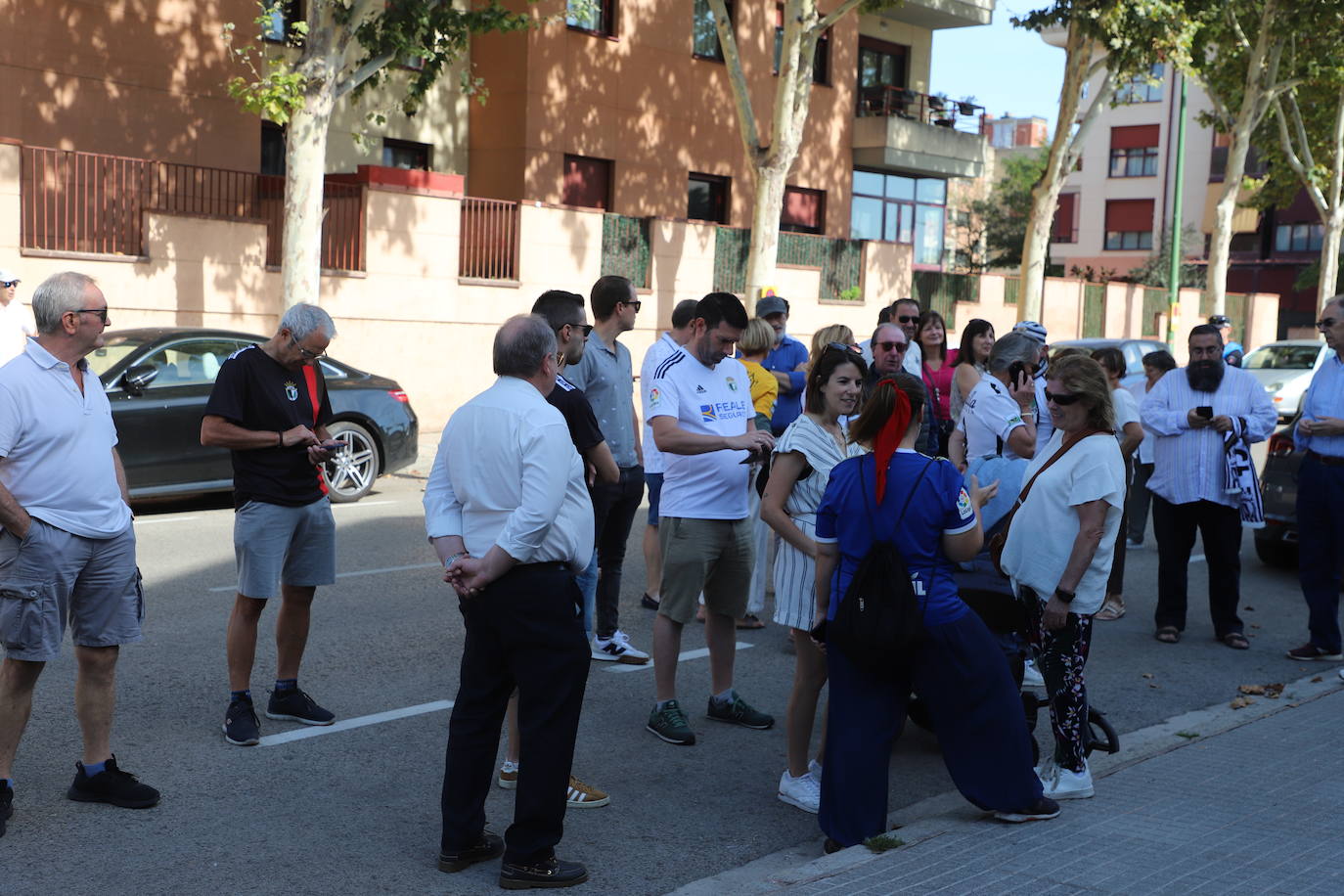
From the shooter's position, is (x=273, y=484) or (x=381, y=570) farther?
(x=381, y=570)

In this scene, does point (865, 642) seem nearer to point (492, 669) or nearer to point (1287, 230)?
point (492, 669)

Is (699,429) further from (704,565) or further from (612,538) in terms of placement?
(612,538)

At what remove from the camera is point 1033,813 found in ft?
16.1

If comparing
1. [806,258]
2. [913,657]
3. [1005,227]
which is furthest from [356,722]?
[1005,227]

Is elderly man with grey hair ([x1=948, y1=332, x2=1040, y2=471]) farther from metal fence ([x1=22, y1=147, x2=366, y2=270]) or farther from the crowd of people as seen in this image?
metal fence ([x1=22, y1=147, x2=366, y2=270])

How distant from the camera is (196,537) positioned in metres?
11.0

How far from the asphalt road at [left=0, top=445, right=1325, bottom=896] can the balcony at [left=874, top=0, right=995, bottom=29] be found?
24.6 meters

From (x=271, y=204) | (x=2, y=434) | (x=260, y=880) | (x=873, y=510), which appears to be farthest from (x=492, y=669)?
(x=271, y=204)

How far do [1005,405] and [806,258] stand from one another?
1995 cm

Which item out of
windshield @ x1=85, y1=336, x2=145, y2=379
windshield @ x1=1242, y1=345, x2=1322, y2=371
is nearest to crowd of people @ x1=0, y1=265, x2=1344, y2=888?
windshield @ x1=85, y1=336, x2=145, y2=379

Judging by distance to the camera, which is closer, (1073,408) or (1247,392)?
(1073,408)

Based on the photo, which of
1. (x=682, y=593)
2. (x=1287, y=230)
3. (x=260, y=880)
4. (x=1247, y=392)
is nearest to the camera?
(x=260, y=880)

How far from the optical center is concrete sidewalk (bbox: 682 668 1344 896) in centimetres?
430

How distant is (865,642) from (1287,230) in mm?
60160
